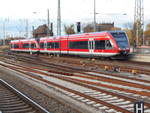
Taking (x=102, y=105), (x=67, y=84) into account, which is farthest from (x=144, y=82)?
(x=102, y=105)

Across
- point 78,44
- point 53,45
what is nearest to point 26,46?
point 53,45

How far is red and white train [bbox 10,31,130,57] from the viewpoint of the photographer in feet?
83.6

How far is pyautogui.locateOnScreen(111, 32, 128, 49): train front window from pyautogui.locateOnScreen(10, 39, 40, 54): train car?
23278 mm

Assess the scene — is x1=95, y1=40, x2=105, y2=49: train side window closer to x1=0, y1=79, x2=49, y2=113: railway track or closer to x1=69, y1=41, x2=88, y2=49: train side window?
x1=69, y1=41, x2=88, y2=49: train side window

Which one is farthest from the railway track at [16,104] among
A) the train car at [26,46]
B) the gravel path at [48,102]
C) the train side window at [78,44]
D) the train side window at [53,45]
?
the train car at [26,46]

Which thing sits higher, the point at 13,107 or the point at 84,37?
the point at 84,37

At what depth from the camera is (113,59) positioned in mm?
27969

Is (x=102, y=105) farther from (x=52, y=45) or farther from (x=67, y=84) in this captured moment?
(x=52, y=45)

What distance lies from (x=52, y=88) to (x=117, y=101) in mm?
3928

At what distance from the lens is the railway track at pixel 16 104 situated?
8230 millimetres

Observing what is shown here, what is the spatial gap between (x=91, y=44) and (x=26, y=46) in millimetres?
27519

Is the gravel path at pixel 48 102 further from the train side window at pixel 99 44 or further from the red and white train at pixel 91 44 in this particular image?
the train side window at pixel 99 44

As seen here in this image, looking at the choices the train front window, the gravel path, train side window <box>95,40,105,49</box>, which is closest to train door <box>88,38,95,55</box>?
train side window <box>95,40,105,49</box>

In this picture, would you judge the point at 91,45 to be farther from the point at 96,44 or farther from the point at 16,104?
the point at 16,104
